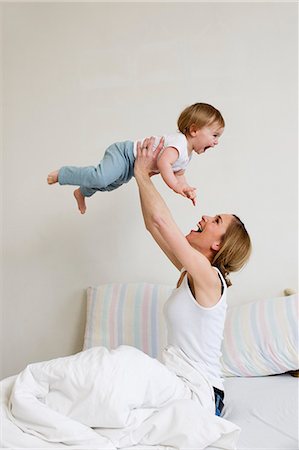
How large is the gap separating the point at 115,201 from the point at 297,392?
1.18m

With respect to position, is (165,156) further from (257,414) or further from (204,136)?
(257,414)

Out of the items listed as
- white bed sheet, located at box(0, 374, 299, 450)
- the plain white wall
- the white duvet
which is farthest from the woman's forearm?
the plain white wall

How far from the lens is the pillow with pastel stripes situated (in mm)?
2455

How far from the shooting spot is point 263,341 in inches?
97.7

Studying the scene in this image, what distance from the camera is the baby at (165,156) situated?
2.01 metres

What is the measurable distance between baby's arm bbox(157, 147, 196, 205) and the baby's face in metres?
0.12

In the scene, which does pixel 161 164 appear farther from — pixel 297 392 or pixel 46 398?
pixel 297 392

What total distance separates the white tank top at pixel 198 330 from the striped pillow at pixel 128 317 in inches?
30.1

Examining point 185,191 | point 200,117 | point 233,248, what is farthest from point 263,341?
A: point 200,117

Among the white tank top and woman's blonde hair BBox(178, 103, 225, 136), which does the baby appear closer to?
woman's blonde hair BBox(178, 103, 225, 136)

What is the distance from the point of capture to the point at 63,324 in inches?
114

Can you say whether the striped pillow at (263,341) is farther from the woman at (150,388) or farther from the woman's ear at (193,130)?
the woman's ear at (193,130)

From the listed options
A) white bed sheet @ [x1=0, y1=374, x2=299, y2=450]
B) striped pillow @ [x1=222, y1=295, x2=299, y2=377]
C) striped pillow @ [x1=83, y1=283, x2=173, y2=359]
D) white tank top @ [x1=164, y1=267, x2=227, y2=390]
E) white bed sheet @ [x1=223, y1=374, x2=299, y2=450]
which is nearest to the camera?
white bed sheet @ [x1=0, y1=374, x2=299, y2=450]

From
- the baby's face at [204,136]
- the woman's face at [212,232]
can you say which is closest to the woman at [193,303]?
the woman's face at [212,232]
